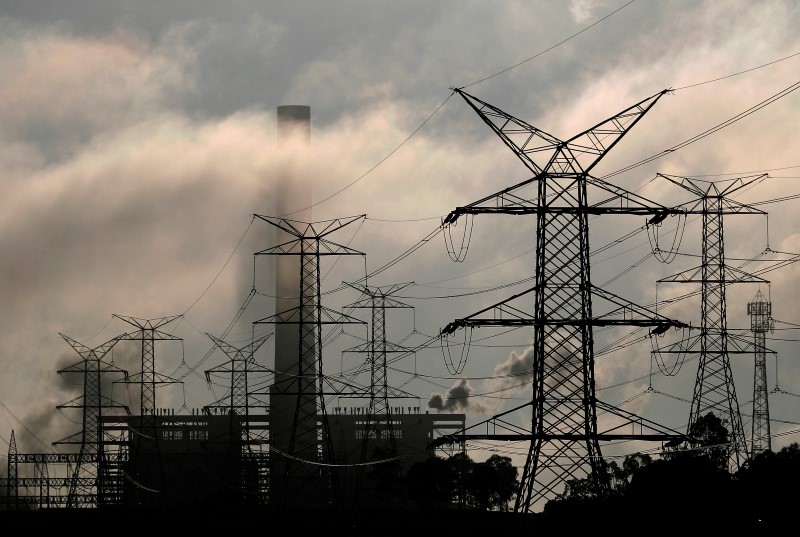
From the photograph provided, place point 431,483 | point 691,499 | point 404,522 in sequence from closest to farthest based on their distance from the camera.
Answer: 1. point 691,499
2. point 404,522
3. point 431,483

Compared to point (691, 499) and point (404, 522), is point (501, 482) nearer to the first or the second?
point (404, 522)

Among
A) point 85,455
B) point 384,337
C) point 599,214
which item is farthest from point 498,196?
point 85,455

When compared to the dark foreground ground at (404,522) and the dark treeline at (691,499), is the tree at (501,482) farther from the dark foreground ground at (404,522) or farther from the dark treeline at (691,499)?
the dark treeline at (691,499)

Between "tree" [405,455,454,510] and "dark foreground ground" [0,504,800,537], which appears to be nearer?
"dark foreground ground" [0,504,800,537]

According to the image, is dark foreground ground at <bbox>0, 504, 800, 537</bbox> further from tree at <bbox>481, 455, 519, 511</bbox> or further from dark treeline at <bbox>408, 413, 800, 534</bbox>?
tree at <bbox>481, 455, 519, 511</bbox>

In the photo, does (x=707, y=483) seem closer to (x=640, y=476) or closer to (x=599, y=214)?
(x=640, y=476)

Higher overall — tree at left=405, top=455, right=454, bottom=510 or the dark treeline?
tree at left=405, top=455, right=454, bottom=510

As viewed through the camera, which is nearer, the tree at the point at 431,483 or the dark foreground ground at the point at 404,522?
the dark foreground ground at the point at 404,522

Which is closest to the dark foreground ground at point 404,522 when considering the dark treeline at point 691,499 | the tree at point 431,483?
the dark treeline at point 691,499

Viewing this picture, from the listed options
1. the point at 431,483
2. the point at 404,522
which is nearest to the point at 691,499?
the point at 404,522

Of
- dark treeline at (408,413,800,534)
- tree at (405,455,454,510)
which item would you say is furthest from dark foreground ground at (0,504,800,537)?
tree at (405,455,454,510)

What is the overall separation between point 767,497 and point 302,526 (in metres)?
25.6

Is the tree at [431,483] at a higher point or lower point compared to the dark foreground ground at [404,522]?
higher

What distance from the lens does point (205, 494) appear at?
179 metres
